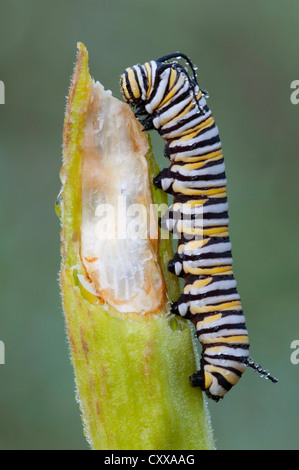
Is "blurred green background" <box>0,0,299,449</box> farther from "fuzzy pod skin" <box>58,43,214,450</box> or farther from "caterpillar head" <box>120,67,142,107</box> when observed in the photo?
"fuzzy pod skin" <box>58,43,214,450</box>

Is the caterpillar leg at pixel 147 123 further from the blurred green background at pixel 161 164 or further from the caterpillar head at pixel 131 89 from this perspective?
the blurred green background at pixel 161 164

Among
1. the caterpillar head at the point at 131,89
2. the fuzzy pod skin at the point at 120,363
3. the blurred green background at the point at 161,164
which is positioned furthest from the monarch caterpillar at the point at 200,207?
the blurred green background at the point at 161,164

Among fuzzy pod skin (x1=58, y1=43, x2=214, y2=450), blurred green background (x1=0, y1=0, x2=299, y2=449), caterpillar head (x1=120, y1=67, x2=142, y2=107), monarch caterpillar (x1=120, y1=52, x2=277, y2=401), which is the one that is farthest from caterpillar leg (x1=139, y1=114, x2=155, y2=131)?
blurred green background (x1=0, y1=0, x2=299, y2=449)

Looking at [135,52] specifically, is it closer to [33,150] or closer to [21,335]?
[33,150]

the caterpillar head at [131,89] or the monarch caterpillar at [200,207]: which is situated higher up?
the caterpillar head at [131,89]

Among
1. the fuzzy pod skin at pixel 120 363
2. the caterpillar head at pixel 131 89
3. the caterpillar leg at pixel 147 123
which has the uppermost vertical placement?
the caterpillar head at pixel 131 89
